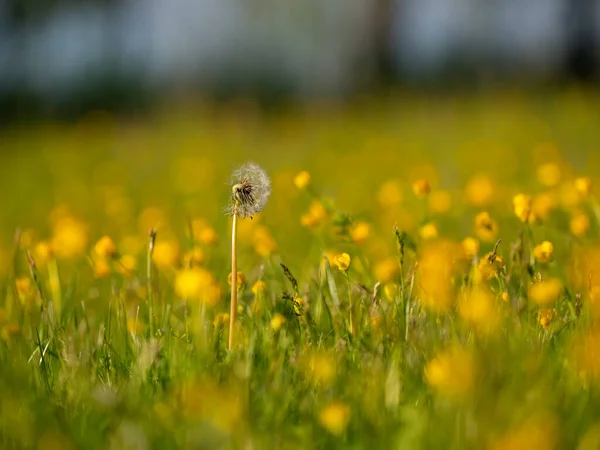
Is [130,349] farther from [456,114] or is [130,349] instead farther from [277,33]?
[277,33]

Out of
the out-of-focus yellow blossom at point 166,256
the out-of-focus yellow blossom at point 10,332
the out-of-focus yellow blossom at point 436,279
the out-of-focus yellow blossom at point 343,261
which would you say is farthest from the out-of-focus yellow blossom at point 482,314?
the out-of-focus yellow blossom at point 10,332

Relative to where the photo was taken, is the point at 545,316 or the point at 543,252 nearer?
the point at 545,316

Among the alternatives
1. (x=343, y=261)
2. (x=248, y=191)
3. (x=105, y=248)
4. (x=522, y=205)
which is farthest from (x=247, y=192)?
(x=522, y=205)

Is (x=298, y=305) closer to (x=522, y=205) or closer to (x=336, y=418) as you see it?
(x=336, y=418)

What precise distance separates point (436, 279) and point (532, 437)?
615 millimetres

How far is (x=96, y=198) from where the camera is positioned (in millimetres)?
5680

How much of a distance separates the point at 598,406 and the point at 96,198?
15.7 feet

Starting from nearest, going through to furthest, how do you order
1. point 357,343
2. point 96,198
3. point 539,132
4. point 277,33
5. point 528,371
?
point 528,371 < point 357,343 < point 96,198 < point 539,132 < point 277,33

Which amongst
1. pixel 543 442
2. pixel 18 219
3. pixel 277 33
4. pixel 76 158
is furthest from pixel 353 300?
pixel 277 33

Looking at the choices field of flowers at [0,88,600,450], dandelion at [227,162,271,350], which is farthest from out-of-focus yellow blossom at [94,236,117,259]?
dandelion at [227,162,271,350]

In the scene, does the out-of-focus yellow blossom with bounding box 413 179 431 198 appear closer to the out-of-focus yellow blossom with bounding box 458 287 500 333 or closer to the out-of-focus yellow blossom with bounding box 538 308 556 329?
the out-of-focus yellow blossom with bounding box 538 308 556 329

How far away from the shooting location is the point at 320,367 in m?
1.46

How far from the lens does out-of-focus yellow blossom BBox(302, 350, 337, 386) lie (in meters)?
1.46

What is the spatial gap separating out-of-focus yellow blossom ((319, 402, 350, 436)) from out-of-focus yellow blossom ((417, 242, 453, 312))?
429 mm
